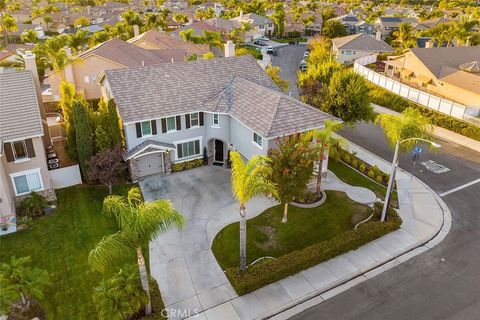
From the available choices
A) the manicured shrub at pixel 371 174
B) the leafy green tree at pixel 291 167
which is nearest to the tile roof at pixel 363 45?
the manicured shrub at pixel 371 174

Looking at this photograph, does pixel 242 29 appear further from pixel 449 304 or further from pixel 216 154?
pixel 449 304

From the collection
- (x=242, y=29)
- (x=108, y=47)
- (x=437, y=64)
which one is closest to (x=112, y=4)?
(x=242, y=29)

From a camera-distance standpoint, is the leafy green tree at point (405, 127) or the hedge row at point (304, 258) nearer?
the hedge row at point (304, 258)

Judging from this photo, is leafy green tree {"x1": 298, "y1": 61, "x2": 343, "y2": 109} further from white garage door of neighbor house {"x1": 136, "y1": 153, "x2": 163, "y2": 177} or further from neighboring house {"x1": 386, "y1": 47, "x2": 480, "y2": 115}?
neighboring house {"x1": 386, "y1": 47, "x2": 480, "y2": 115}

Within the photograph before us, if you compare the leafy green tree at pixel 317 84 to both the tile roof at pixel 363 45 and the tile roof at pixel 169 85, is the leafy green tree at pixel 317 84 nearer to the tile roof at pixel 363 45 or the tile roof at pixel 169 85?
the tile roof at pixel 169 85

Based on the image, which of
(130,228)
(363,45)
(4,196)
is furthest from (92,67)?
(363,45)

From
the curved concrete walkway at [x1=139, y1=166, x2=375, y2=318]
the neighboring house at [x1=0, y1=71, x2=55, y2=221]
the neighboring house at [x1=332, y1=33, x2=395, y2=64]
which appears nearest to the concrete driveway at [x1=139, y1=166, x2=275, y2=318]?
the curved concrete walkway at [x1=139, y1=166, x2=375, y2=318]

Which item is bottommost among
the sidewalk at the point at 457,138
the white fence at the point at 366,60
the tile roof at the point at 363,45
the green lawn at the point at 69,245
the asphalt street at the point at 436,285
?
the asphalt street at the point at 436,285

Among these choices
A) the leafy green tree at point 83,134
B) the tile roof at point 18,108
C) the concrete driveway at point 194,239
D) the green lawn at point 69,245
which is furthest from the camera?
the leafy green tree at point 83,134
